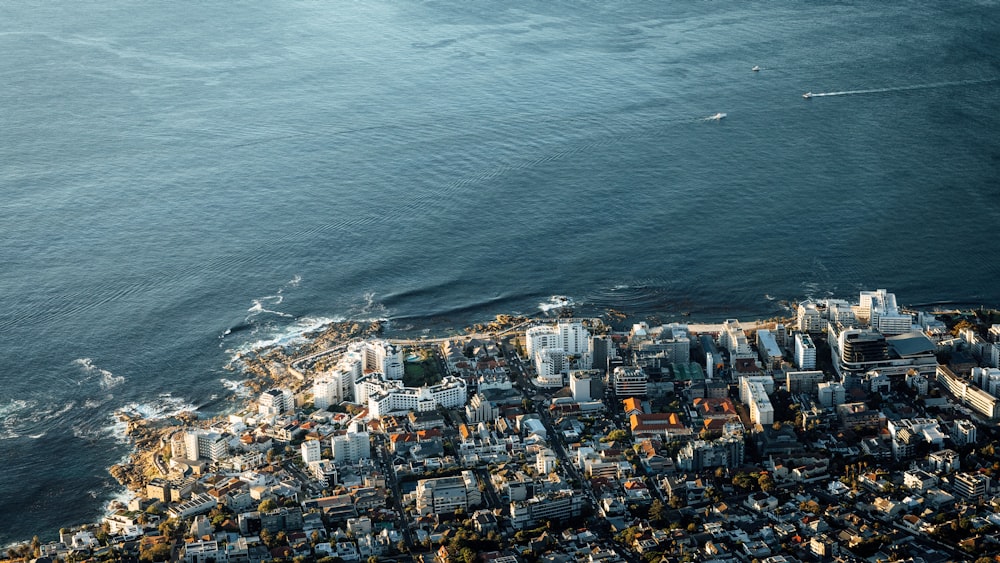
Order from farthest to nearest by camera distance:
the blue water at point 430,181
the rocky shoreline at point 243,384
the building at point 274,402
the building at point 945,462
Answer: the blue water at point 430,181, the building at point 274,402, the rocky shoreline at point 243,384, the building at point 945,462

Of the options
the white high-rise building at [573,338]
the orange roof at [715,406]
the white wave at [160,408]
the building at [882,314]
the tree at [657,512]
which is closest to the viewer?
the tree at [657,512]

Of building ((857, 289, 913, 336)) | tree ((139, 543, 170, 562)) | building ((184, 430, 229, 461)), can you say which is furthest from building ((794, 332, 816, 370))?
tree ((139, 543, 170, 562))

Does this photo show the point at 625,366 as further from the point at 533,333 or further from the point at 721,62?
the point at 721,62

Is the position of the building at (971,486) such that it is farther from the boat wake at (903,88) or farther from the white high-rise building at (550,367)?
Answer: the boat wake at (903,88)

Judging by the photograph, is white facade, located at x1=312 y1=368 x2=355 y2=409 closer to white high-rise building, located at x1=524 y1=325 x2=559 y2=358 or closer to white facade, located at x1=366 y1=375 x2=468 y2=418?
white facade, located at x1=366 y1=375 x2=468 y2=418

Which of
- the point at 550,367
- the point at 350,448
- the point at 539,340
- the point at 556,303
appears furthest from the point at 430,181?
the point at 350,448

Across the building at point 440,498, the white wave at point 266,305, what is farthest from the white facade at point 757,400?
the white wave at point 266,305
